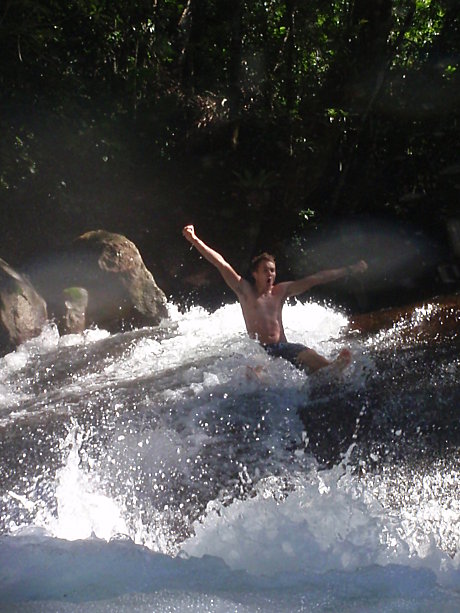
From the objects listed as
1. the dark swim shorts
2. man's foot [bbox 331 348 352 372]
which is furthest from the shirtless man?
man's foot [bbox 331 348 352 372]

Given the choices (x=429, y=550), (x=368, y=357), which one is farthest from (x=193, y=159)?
(x=429, y=550)

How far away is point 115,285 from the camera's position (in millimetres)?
8391

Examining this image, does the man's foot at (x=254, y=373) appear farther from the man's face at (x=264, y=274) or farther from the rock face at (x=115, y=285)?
the rock face at (x=115, y=285)

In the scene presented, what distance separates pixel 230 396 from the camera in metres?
4.93

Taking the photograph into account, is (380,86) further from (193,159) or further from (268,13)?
(193,159)

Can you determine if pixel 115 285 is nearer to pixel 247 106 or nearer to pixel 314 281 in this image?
pixel 314 281

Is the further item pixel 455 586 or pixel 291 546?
pixel 291 546

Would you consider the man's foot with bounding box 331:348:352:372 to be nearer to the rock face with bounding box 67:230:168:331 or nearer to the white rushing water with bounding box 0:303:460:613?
the white rushing water with bounding box 0:303:460:613

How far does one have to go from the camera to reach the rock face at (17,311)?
7.29 m

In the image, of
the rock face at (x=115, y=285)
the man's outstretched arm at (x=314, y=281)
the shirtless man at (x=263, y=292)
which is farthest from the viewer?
the rock face at (x=115, y=285)

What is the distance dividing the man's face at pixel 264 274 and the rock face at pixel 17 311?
2.39 meters

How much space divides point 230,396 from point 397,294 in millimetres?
5535

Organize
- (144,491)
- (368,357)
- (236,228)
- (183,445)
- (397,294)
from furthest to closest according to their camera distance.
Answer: (236,228), (397,294), (368,357), (183,445), (144,491)

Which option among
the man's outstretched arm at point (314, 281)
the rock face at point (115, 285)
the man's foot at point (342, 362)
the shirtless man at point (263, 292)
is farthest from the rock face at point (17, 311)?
the man's foot at point (342, 362)
